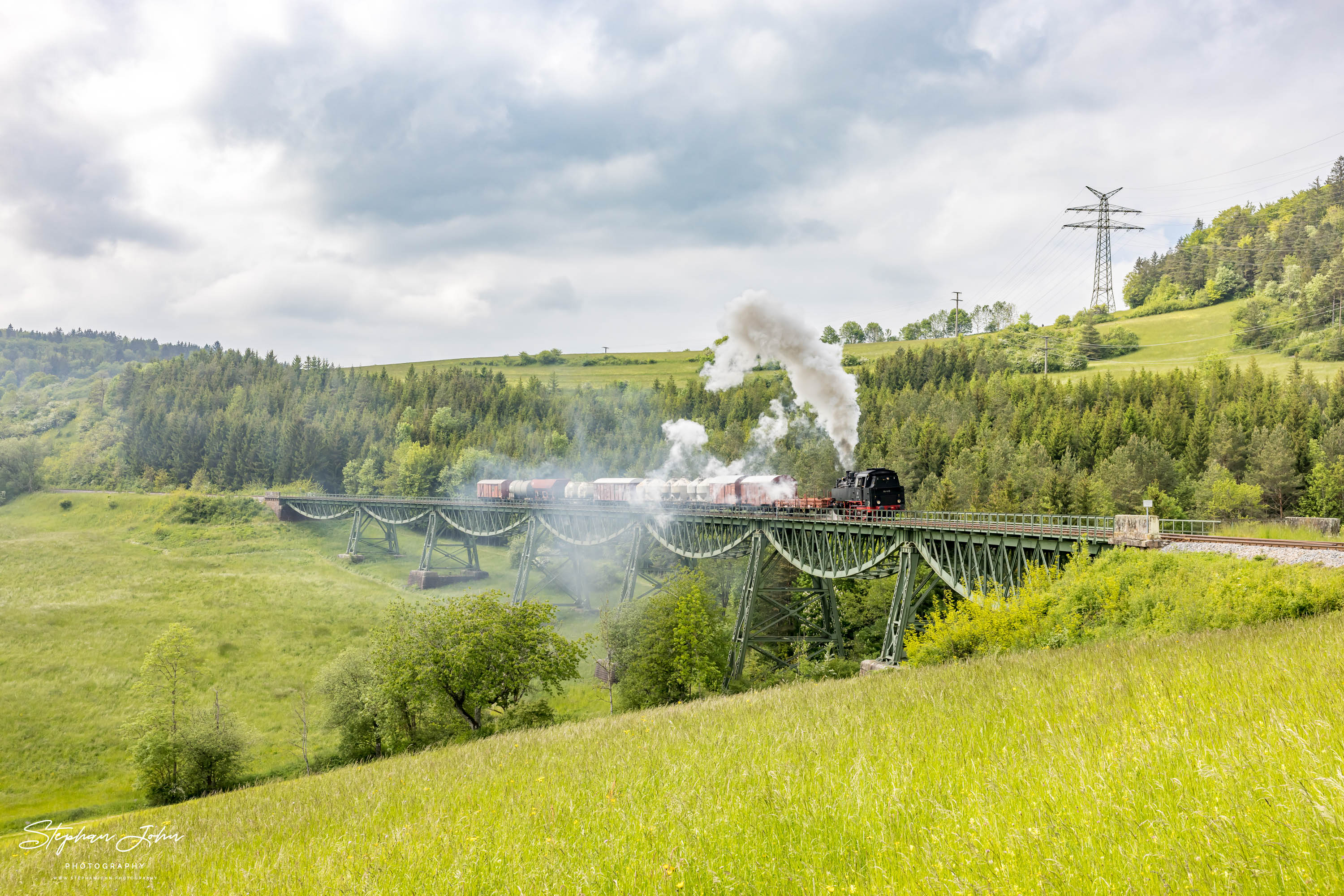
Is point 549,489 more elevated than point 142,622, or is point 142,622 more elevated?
point 549,489

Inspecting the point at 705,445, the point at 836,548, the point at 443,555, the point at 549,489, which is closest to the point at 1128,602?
the point at 836,548

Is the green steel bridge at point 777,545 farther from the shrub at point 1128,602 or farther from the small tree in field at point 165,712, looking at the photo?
the small tree in field at point 165,712

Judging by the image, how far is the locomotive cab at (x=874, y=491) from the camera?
41.8m

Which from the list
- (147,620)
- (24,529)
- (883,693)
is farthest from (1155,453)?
(24,529)

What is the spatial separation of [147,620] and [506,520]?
32036 mm

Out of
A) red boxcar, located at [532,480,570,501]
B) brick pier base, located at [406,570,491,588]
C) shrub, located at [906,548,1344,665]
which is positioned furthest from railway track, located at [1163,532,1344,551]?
brick pier base, located at [406,570,491,588]

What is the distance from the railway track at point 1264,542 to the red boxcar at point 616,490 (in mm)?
49347

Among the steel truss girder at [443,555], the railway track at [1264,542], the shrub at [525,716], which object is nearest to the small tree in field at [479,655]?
the shrub at [525,716]

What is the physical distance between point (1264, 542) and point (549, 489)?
68514 millimetres

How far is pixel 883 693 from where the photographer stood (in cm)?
1173

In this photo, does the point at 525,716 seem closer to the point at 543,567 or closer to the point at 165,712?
the point at 165,712

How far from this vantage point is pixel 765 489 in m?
55.5

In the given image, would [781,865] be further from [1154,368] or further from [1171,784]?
[1154,368]

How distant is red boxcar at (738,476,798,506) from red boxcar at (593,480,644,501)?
638 inches
